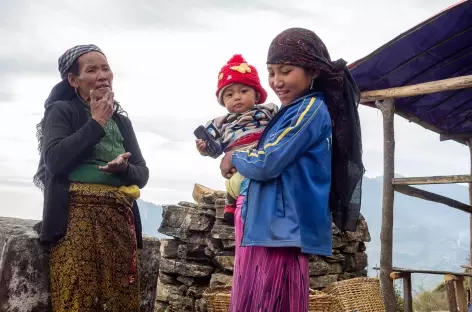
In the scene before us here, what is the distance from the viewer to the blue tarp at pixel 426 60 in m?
5.06

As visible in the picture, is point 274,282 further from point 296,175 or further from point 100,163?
point 100,163

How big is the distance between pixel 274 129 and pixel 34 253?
4.36 feet

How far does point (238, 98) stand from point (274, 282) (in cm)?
122

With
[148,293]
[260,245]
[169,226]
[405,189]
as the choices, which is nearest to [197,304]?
[169,226]

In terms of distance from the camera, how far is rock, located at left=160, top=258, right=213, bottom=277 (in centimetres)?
641

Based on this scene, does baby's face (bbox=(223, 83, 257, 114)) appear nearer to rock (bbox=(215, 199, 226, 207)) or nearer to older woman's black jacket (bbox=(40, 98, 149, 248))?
older woman's black jacket (bbox=(40, 98, 149, 248))

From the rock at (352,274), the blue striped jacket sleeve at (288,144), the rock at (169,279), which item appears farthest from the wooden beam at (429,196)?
the blue striped jacket sleeve at (288,144)

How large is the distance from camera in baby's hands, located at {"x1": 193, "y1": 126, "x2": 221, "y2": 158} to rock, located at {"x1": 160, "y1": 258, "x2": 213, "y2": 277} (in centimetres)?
384

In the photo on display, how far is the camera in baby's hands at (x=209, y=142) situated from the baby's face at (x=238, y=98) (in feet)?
0.74

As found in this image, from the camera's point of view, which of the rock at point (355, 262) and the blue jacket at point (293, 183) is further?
the rock at point (355, 262)

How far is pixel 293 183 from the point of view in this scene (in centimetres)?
218

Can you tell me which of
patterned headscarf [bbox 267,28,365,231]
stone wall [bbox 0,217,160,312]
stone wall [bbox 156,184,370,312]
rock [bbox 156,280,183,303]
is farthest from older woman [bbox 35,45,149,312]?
rock [bbox 156,280,183,303]

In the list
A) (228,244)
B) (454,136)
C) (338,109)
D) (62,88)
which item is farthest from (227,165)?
(454,136)

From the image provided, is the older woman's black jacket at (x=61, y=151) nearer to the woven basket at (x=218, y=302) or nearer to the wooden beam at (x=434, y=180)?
the woven basket at (x=218, y=302)
